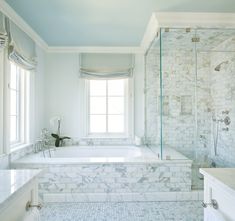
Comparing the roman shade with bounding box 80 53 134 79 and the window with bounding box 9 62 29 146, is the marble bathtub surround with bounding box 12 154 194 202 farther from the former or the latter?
the roman shade with bounding box 80 53 134 79

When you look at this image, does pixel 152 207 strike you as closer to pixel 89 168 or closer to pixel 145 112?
pixel 89 168

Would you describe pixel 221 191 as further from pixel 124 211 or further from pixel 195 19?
pixel 195 19

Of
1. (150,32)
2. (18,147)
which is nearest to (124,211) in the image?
(18,147)

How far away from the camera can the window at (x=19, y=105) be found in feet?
10.6

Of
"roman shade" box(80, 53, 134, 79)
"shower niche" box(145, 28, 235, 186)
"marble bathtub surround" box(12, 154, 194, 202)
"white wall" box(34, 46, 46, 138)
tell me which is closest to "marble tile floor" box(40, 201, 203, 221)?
"marble bathtub surround" box(12, 154, 194, 202)

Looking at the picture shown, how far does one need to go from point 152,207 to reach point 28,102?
7.54 ft

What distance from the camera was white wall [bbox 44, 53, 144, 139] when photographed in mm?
4191

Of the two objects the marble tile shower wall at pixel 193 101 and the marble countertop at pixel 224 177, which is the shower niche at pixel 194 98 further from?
the marble countertop at pixel 224 177

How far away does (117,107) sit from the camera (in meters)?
4.30

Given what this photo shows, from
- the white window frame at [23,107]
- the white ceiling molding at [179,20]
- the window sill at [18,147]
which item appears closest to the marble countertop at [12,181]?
the window sill at [18,147]

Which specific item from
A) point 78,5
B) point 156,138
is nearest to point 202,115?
point 156,138

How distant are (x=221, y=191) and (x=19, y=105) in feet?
9.92

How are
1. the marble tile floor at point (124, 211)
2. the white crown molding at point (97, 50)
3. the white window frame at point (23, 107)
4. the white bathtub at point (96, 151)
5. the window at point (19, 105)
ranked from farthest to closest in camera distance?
the white crown molding at point (97, 50)
the white bathtub at point (96, 151)
the white window frame at point (23, 107)
the window at point (19, 105)
the marble tile floor at point (124, 211)

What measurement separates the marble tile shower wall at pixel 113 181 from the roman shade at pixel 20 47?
135 centimetres
